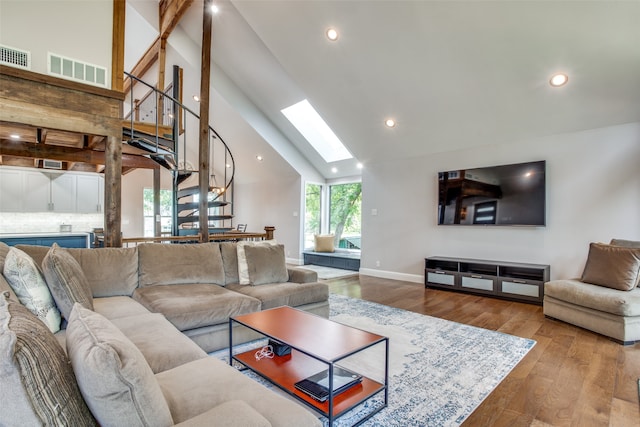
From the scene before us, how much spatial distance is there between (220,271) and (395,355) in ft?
6.23

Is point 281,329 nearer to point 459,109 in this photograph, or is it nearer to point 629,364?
point 629,364

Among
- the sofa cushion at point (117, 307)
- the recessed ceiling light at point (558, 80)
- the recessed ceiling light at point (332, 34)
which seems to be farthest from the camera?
the recessed ceiling light at point (332, 34)

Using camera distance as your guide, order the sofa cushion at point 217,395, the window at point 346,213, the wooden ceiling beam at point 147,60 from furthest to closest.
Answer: the window at point 346,213 < the wooden ceiling beam at point 147,60 < the sofa cushion at point 217,395

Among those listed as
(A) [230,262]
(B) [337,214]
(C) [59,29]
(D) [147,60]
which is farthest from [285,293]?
(D) [147,60]

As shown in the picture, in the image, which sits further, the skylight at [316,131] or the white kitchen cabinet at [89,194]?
the white kitchen cabinet at [89,194]

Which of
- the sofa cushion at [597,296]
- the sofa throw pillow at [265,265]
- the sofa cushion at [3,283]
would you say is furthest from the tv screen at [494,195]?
the sofa cushion at [3,283]

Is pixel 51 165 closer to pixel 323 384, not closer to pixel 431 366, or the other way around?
pixel 323 384

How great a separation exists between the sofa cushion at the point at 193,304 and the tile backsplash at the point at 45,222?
584 cm

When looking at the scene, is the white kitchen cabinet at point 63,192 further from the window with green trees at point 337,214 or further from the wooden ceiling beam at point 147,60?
the window with green trees at point 337,214

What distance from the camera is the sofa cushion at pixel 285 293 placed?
9.90 feet

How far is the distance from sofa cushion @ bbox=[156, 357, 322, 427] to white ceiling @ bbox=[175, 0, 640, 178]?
13.1ft

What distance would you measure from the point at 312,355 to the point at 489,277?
12.7ft

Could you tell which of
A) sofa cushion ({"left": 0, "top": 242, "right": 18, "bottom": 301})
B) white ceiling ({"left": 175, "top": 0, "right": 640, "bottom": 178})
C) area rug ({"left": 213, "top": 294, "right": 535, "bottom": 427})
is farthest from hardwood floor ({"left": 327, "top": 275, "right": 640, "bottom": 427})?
white ceiling ({"left": 175, "top": 0, "right": 640, "bottom": 178})

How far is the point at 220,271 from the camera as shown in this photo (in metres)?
3.41
